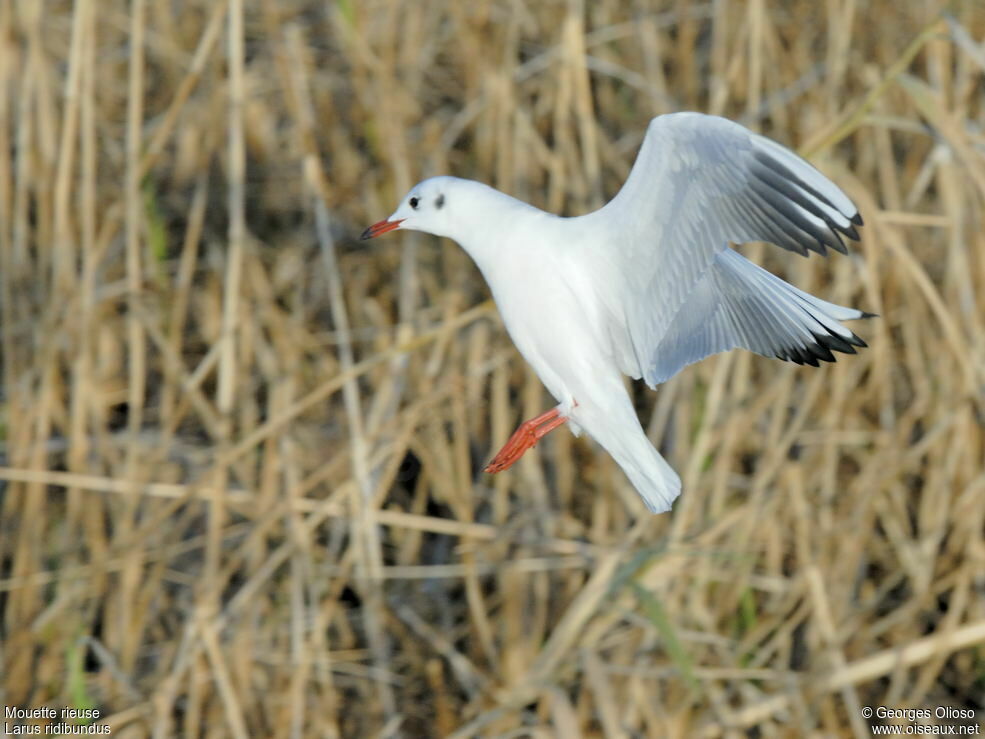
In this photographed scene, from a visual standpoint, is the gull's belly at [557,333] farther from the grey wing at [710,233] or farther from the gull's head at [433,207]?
the gull's head at [433,207]

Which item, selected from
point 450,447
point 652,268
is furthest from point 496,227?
point 450,447

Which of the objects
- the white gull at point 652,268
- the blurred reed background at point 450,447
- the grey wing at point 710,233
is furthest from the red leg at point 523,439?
the blurred reed background at point 450,447

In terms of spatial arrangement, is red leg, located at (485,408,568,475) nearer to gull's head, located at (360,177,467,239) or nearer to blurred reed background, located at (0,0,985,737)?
gull's head, located at (360,177,467,239)

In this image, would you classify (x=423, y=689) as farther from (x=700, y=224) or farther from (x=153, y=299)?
(x=700, y=224)

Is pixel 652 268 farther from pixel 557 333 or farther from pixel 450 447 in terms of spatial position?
pixel 450 447

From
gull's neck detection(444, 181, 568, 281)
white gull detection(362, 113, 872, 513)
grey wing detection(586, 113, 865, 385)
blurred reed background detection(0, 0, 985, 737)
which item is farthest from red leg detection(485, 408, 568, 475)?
blurred reed background detection(0, 0, 985, 737)

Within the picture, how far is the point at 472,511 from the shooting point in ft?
10.4

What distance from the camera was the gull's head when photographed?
223 centimetres

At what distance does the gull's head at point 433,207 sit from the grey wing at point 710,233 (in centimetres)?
29

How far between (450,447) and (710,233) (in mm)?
1334

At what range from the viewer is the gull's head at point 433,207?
2.23 metres

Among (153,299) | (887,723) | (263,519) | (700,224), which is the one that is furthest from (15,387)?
(887,723)

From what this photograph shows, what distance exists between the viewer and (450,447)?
3.19 meters

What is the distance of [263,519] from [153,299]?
0.70m
